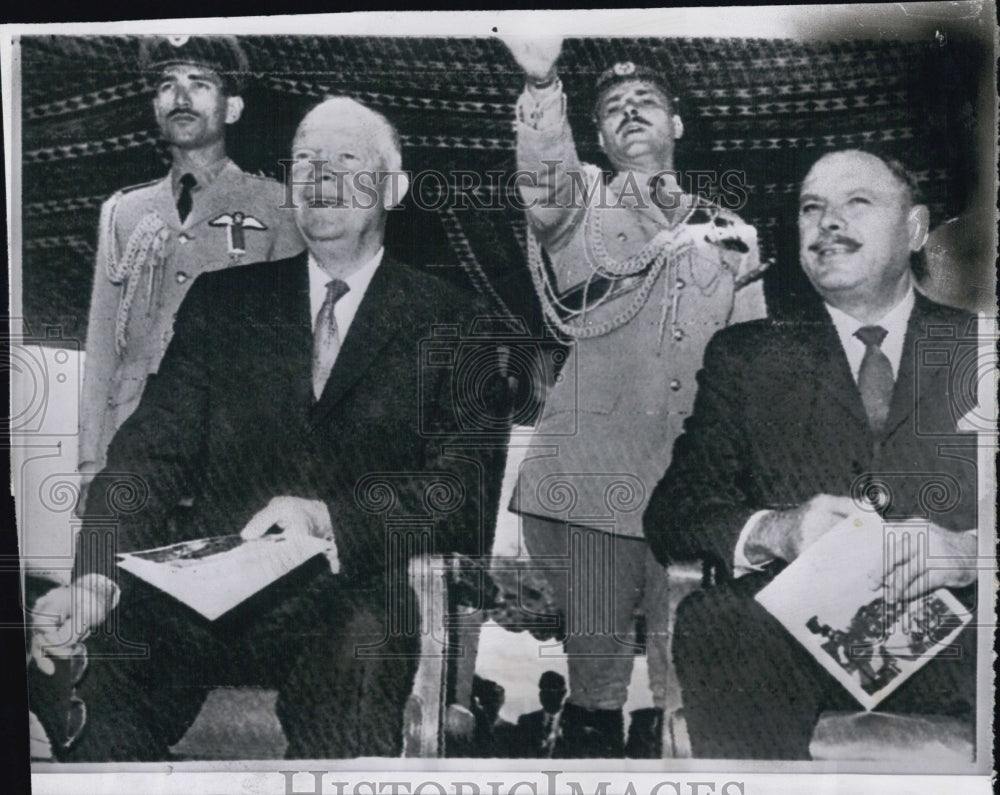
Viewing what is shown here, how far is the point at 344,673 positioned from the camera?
9.07 ft

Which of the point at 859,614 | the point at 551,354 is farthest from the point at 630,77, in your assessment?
the point at 859,614

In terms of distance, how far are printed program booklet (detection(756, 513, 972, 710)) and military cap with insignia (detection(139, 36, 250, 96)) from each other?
1750mm

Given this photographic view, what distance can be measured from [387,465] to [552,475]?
39 centimetres

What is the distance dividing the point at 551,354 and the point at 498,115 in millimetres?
583

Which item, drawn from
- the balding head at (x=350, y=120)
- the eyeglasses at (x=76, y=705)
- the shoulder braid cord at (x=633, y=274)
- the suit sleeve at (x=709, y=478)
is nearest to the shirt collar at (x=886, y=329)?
the suit sleeve at (x=709, y=478)

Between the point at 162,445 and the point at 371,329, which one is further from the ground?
the point at 371,329

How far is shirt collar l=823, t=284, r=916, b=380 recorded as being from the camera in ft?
9.04

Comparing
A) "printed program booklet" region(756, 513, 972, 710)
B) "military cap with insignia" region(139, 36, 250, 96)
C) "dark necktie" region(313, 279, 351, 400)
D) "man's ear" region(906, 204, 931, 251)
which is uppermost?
"military cap with insignia" region(139, 36, 250, 96)

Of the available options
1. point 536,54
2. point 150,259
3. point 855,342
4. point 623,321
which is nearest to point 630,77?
point 536,54

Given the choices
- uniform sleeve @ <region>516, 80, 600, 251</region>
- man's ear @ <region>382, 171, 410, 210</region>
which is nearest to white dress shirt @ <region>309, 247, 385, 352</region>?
man's ear @ <region>382, 171, 410, 210</region>

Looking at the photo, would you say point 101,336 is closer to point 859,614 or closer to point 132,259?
point 132,259

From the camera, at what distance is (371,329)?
277cm

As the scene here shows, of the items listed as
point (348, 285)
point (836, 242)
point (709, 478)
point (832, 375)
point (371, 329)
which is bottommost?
point (709, 478)

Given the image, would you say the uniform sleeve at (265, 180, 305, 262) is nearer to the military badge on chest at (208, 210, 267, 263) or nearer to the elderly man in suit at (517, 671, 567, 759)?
the military badge on chest at (208, 210, 267, 263)
